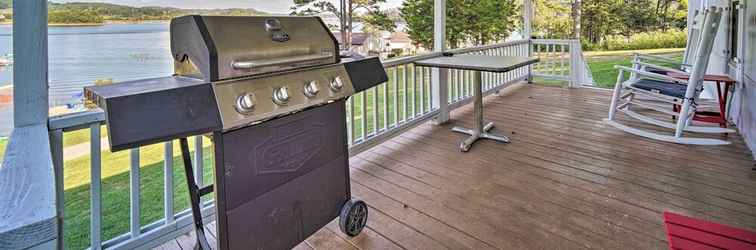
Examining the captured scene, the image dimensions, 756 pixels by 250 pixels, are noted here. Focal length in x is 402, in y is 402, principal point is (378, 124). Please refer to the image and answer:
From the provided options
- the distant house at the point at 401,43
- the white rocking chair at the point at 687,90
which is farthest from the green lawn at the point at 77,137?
the white rocking chair at the point at 687,90

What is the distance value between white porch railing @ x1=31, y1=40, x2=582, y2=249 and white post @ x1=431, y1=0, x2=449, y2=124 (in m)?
0.02

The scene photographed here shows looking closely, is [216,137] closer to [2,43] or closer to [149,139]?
[149,139]

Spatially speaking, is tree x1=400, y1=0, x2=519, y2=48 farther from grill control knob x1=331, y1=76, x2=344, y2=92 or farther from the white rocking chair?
grill control knob x1=331, y1=76, x2=344, y2=92

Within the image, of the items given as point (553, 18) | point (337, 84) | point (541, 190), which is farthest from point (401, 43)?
point (553, 18)

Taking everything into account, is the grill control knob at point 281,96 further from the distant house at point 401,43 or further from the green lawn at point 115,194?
the distant house at point 401,43

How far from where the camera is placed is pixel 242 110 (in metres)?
1.35

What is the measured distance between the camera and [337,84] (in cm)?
174

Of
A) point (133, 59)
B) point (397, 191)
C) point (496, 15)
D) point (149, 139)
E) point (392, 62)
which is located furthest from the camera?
point (496, 15)

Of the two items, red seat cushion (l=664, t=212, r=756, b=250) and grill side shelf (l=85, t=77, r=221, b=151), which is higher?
grill side shelf (l=85, t=77, r=221, b=151)

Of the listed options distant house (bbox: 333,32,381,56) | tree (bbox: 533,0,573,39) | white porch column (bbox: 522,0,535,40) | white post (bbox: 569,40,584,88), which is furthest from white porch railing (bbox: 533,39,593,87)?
distant house (bbox: 333,32,381,56)

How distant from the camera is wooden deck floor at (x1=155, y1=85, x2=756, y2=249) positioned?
2.03m

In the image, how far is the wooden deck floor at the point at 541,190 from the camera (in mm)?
2033

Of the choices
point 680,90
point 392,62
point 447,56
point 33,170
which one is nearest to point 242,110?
point 33,170

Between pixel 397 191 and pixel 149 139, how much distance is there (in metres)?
1.70
